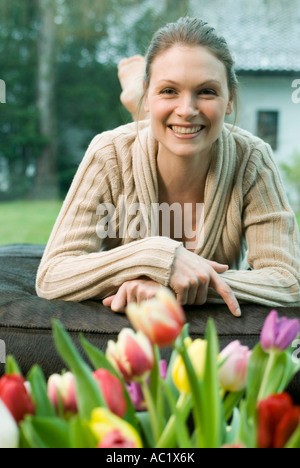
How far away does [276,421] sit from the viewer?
0.51 meters

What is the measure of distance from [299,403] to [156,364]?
0.66 metres

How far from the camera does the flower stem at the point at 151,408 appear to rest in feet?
1.81

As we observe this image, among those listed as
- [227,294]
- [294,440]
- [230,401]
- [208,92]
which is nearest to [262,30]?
[208,92]

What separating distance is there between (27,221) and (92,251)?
5.07 metres

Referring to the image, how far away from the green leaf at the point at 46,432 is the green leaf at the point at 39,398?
0.04 m

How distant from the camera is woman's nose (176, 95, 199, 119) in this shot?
130 cm

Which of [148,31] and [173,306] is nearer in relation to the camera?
[173,306]

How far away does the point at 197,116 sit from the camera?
4.34 feet

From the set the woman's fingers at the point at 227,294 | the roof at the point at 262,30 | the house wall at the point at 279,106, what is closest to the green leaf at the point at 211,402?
the woman's fingers at the point at 227,294

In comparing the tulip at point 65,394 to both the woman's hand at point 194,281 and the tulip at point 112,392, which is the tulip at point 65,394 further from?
the woman's hand at point 194,281

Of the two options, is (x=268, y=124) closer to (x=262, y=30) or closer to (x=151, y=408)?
(x=262, y=30)

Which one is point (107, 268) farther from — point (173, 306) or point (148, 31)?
point (148, 31)

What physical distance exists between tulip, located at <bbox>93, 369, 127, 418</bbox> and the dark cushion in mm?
633

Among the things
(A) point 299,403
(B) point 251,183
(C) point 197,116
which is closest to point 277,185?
(B) point 251,183
